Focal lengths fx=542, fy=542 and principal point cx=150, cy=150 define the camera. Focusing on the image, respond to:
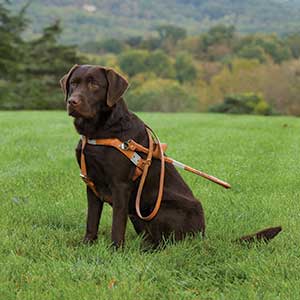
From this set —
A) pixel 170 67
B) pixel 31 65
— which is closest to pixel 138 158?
→ pixel 31 65

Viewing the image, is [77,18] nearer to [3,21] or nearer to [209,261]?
[3,21]

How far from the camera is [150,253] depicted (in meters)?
3.78

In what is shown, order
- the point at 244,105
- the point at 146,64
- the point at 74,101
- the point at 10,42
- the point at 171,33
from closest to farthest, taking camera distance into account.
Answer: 1. the point at 74,101
2. the point at 10,42
3. the point at 244,105
4. the point at 146,64
5. the point at 171,33

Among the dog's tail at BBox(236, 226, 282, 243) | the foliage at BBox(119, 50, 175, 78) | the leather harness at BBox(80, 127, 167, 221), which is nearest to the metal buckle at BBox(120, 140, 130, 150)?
the leather harness at BBox(80, 127, 167, 221)

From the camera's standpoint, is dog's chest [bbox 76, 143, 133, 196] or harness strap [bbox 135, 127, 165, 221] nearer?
dog's chest [bbox 76, 143, 133, 196]

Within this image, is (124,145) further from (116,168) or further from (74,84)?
(74,84)

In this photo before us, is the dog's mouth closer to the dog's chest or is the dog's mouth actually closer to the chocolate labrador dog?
the chocolate labrador dog

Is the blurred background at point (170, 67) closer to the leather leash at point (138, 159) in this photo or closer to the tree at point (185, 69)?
the tree at point (185, 69)

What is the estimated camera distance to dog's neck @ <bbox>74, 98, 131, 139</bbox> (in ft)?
12.5

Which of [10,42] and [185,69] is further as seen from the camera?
[185,69]

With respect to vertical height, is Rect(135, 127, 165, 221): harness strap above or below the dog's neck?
below

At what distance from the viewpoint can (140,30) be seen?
170625 millimetres

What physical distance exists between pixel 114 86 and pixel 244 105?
3997 cm

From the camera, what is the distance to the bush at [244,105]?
4253 centimetres
